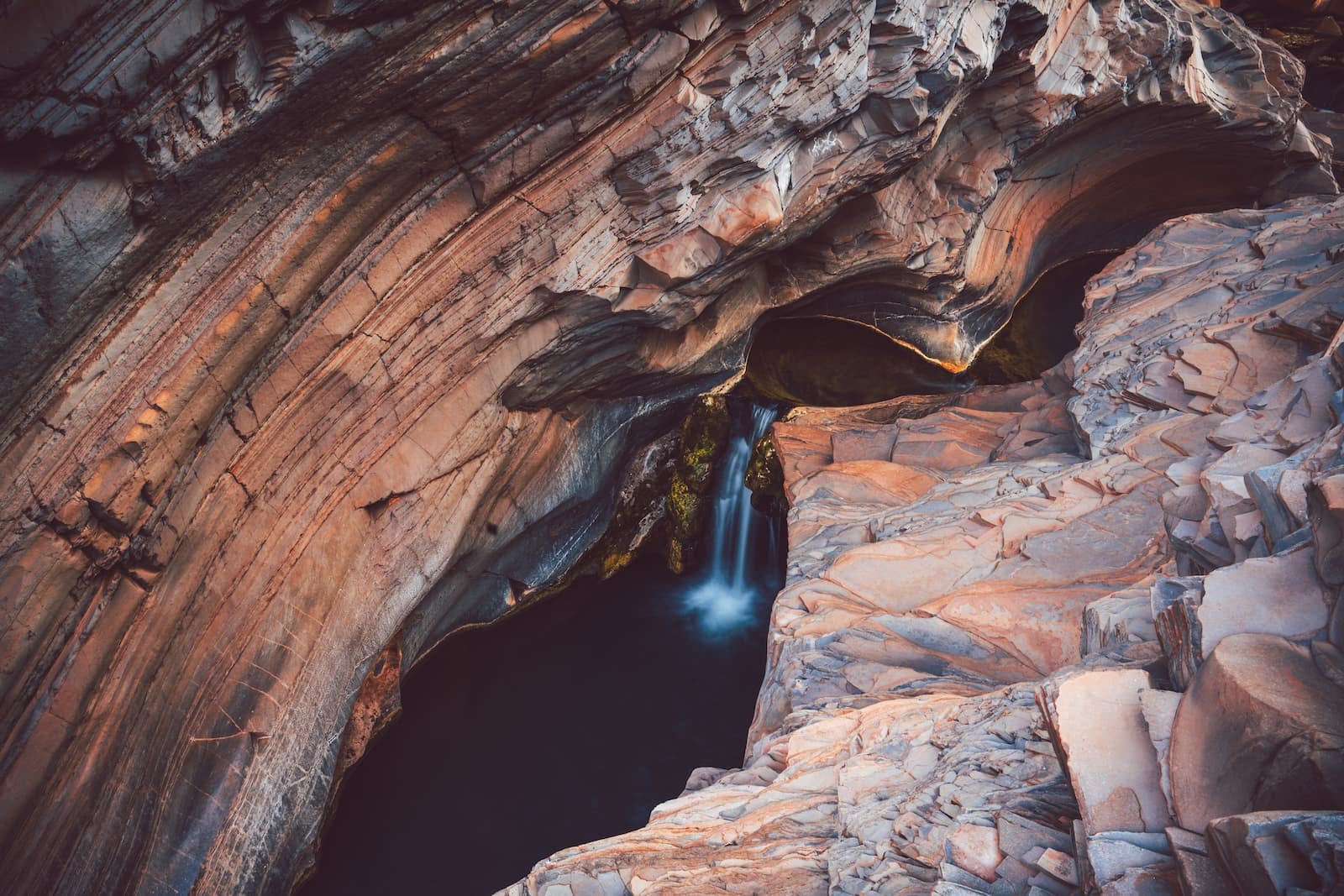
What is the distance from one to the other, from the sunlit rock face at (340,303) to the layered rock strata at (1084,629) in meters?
3.08

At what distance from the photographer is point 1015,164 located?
13039mm

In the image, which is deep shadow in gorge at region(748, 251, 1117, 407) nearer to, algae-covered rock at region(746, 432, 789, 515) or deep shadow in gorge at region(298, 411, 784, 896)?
algae-covered rock at region(746, 432, 789, 515)

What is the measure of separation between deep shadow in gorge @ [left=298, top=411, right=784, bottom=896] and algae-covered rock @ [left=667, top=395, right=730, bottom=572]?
1.77 ft

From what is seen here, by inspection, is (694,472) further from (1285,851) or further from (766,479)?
(1285,851)

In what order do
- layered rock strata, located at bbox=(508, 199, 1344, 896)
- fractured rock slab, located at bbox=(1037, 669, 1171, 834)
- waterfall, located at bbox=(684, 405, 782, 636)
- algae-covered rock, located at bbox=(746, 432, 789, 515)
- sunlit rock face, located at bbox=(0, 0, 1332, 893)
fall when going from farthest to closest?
1. algae-covered rock, located at bbox=(746, 432, 789, 515)
2. waterfall, located at bbox=(684, 405, 782, 636)
3. sunlit rock face, located at bbox=(0, 0, 1332, 893)
4. fractured rock slab, located at bbox=(1037, 669, 1171, 834)
5. layered rock strata, located at bbox=(508, 199, 1344, 896)

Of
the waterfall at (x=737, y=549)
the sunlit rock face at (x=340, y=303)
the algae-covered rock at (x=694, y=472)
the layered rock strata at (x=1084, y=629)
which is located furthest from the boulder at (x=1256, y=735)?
the algae-covered rock at (x=694, y=472)

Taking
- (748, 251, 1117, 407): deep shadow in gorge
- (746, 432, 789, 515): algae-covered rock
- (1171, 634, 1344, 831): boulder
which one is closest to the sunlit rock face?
(746, 432, 789, 515): algae-covered rock

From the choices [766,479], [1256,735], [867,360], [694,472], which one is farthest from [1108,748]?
[867,360]

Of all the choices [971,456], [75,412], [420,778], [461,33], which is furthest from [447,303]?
[971,456]

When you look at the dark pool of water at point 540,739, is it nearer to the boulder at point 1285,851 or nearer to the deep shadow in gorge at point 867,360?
the deep shadow in gorge at point 867,360

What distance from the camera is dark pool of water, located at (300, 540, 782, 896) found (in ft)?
28.6

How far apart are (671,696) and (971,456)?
4565 millimetres

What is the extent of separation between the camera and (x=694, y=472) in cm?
1293

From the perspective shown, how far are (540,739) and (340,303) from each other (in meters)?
5.25
